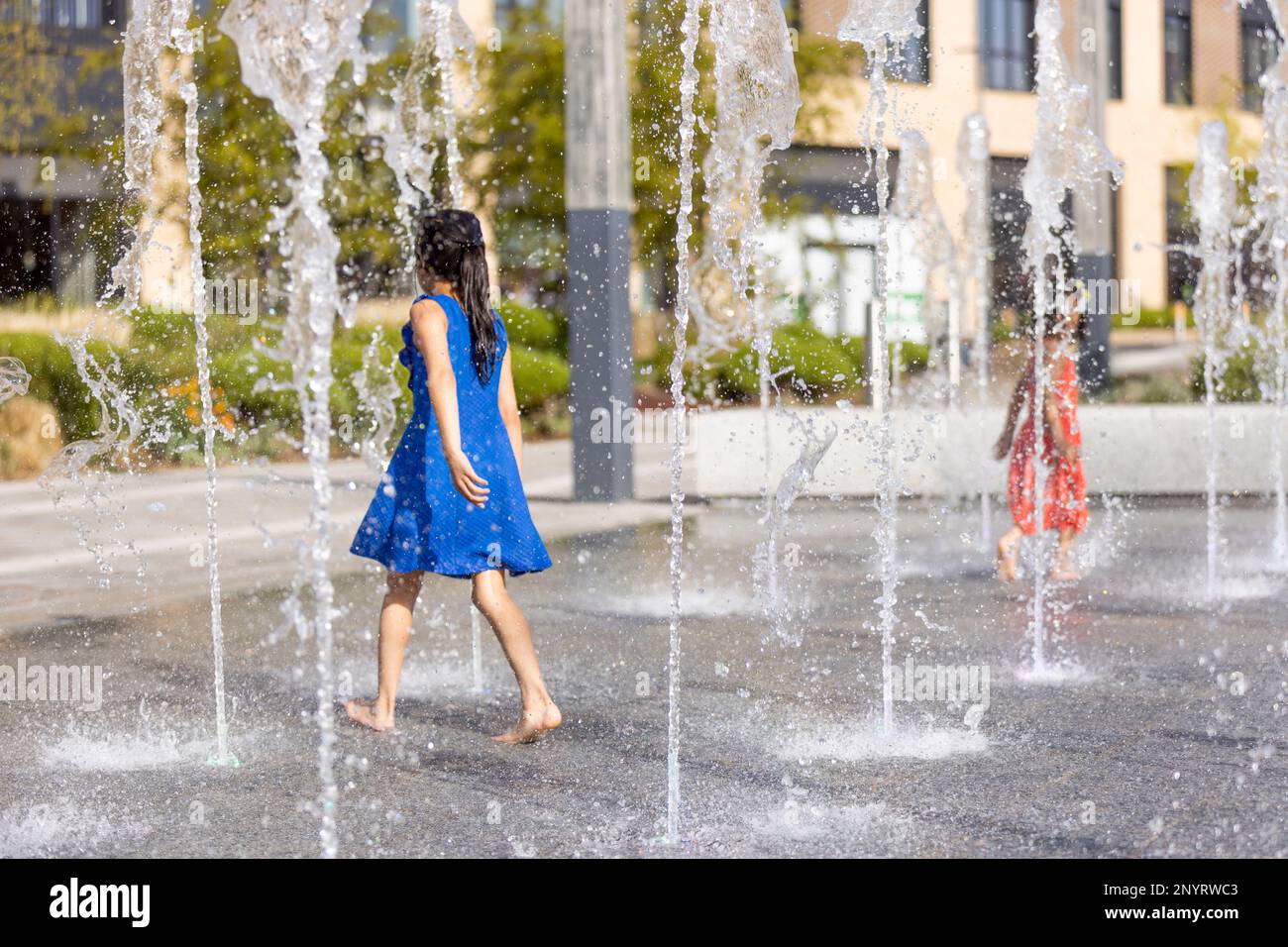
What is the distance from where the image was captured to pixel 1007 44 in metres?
41.5

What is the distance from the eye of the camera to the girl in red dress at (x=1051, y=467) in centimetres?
931

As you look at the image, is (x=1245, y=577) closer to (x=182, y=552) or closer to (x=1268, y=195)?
(x=182, y=552)

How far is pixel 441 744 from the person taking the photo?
18.5 ft

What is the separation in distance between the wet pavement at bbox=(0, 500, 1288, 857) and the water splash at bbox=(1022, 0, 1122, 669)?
50 cm

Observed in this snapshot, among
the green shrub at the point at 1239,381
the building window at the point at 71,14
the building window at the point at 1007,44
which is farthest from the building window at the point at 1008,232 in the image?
the building window at the point at 71,14

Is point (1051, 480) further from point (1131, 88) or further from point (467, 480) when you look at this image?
point (1131, 88)

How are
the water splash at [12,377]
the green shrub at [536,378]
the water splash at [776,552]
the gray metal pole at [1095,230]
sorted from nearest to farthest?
Answer: the water splash at [776,552]
the water splash at [12,377]
the gray metal pole at [1095,230]
the green shrub at [536,378]

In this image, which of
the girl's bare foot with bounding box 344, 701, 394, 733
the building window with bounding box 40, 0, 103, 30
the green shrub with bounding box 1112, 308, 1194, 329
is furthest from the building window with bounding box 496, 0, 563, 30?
the green shrub with bounding box 1112, 308, 1194, 329

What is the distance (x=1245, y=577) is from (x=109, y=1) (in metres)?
17.3

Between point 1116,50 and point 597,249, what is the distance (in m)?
31.4

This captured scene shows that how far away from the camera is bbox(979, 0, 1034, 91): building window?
131 feet

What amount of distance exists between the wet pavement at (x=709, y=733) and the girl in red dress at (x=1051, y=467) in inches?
11.3

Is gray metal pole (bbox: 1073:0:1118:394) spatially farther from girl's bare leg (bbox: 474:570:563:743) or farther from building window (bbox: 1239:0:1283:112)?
building window (bbox: 1239:0:1283:112)

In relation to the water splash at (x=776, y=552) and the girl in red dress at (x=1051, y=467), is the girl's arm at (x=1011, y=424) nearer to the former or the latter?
the girl in red dress at (x=1051, y=467)
